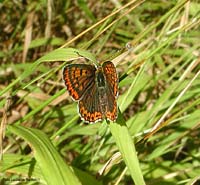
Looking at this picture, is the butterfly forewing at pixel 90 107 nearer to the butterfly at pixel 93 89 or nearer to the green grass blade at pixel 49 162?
the butterfly at pixel 93 89

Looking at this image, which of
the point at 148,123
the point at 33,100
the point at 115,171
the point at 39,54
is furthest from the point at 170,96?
the point at 39,54

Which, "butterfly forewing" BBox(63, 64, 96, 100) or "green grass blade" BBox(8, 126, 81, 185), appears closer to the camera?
"green grass blade" BBox(8, 126, 81, 185)

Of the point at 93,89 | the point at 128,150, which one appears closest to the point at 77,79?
the point at 93,89

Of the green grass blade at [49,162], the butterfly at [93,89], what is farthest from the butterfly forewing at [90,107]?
the green grass blade at [49,162]

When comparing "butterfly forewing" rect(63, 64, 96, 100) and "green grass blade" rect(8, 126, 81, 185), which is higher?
"butterfly forewing" rect(63, 64, 96, 100)

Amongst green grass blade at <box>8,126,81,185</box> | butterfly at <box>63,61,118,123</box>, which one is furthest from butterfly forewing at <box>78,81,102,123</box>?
green grass blade at <box>8,126,81,185</box>

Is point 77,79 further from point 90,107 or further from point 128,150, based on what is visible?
point 128,150

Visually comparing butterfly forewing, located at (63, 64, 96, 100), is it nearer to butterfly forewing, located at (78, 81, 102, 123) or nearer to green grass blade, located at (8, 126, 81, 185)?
butterfly forewing, located at (78, 81, 102, 123)

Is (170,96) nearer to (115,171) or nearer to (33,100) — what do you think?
(115,171)
